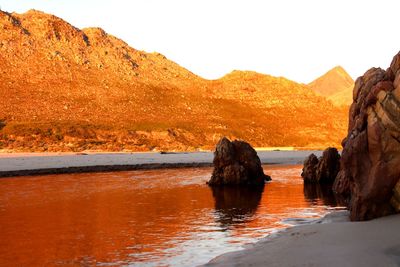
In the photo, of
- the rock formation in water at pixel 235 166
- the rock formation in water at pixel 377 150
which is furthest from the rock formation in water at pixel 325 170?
the rock formation in water at pixel 377 150

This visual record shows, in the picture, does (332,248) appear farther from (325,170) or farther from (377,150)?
(325,170)

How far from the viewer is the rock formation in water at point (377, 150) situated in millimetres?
16484

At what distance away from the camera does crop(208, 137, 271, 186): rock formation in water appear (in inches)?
1754

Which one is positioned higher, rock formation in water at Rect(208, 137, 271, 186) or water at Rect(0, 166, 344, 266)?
rock formation in water at Rect(208, 137, 271, 186)

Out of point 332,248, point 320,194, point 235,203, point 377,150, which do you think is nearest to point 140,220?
point 235,203

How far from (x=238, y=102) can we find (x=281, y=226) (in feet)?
576

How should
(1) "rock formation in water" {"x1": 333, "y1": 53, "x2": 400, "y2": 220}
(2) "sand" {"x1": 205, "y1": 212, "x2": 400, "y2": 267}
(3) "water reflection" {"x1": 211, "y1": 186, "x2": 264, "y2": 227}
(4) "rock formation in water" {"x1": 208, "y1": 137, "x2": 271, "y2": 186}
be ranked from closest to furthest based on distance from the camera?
(2) "sand" {"x1": 205, "y1": 212, "x2": 400, "y2": 267} → (1) "rock formation in water" {"x1": 333, "y1": 53, "x2": 400, "y2": 220} → (3) "water reflection" {"x1": 211, "y1": 186, "x2": 264, "y2": 227} → (4) "rock formation in water" {"x1": 208, "y1": 137, "x2": 271, "y2": 186}

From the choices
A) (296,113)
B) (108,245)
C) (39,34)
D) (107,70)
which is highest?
(39,34)

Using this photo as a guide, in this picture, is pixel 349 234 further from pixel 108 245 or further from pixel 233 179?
pixel 233 179

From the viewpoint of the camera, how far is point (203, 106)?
183500 millimetres

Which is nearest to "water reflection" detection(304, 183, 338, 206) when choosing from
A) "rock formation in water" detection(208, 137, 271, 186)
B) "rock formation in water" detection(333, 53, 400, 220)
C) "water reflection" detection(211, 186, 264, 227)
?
"water reflection" detection(211, 186, 264, 227)

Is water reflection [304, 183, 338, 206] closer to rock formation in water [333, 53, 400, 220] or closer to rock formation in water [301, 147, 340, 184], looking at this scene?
rock formation in water [301, 147, 340, 184]

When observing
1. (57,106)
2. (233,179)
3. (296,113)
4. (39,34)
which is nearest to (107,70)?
(39,34)

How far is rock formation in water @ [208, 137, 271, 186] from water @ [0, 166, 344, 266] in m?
1.82
